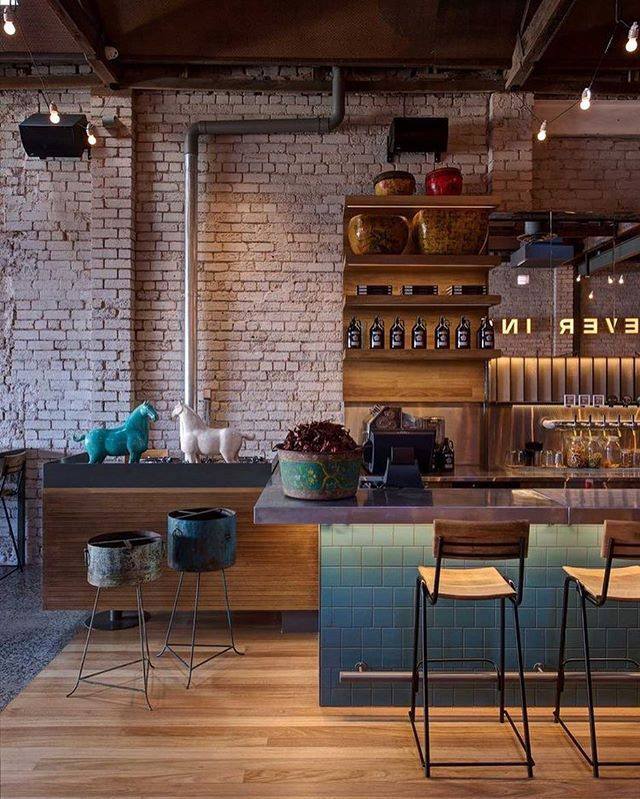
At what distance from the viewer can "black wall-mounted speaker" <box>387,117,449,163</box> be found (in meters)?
5.77

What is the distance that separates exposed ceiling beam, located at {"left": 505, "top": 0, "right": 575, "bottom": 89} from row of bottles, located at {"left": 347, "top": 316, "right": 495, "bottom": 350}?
80.0 inches

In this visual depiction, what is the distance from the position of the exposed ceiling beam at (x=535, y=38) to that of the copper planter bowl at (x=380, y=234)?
61.3 inches

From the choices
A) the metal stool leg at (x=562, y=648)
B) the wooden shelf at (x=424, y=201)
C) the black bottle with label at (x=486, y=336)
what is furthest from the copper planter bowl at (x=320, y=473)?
the wooden shelf at (x=424, y=201)

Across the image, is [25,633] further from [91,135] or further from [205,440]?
[91,135]

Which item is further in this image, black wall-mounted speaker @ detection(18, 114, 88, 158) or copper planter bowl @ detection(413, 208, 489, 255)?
black wall-mounted speaker @ detection(18, 114, 88, 158)

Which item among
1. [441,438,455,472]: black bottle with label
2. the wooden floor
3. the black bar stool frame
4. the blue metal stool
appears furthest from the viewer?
[441,438,455,472]: black bottle with label

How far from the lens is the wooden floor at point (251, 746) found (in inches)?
→ 109

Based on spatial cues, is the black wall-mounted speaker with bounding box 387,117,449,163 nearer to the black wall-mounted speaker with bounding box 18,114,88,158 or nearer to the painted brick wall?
the painted brick wall

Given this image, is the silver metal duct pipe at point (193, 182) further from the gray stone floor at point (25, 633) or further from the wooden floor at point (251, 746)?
the wooden floor at point (251, 746)

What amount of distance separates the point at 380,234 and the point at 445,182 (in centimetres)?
69

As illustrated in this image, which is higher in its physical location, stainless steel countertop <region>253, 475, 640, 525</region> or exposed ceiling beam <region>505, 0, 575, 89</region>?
exposed ceiling beam <region>505, 0, 575, 89</region>

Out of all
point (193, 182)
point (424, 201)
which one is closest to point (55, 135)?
point (193, 182)

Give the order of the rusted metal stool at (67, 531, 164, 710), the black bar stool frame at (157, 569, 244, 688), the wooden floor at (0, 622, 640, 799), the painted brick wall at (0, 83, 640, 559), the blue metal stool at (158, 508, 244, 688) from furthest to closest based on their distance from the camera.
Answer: the painted brick wall at (0, 83, 640, 559)
the black bar stool frame at (157, 569, 244, 688)
the blue metal stool at (158, 508, 244, 688)
the rusted metal stool at (67, 531, 164, 710)
the wooden floor at (0, 622, 640, 799)

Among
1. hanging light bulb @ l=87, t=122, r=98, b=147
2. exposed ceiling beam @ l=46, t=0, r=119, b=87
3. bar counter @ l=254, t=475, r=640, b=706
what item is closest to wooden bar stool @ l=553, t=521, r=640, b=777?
bar counter @ l=254, t=475, r=640, b=706
